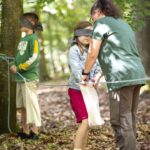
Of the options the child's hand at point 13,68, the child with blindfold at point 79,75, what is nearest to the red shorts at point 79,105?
the child with blindfold at point 79,75

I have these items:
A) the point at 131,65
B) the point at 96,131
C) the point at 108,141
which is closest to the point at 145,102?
the point at 96,131

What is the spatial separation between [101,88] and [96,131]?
29.1 ft

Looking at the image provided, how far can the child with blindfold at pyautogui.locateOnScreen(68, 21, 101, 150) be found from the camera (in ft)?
19.3

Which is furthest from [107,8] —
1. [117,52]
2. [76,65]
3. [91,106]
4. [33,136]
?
[33,136]

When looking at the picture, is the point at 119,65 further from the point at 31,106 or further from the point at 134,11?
the point at 134,11

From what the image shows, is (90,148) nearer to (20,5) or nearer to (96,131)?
(96,131)

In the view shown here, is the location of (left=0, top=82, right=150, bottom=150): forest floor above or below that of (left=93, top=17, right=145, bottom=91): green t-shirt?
below

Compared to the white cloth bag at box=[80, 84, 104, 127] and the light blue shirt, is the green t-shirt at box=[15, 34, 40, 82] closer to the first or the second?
the light blue shirt

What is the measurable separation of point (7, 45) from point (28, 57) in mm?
683

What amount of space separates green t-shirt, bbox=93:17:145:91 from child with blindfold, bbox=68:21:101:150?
83 centimetres

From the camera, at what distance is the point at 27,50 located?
266 inches

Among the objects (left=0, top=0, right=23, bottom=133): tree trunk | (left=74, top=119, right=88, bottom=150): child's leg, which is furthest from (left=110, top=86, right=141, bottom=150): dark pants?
(left=0, top=0, right=23, bottom=133): tree trunk

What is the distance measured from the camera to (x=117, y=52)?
5086mm

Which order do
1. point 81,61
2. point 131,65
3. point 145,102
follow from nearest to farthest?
point 131,65 → point 81,61 → point 145,102
